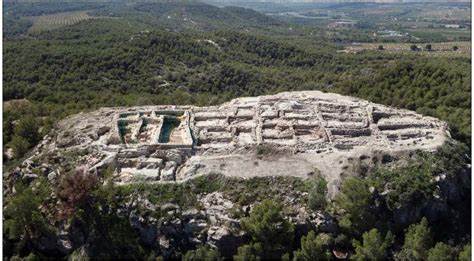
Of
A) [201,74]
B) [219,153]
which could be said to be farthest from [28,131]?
[201,74]

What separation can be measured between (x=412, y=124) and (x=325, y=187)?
12.0m

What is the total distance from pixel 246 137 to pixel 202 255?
11373 millimetres

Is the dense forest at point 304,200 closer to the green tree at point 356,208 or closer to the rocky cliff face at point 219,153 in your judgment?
the green tree at point 356,208

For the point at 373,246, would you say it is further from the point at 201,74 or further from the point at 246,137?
the point at 201,74

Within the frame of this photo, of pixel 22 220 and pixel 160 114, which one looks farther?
pixel 160 114

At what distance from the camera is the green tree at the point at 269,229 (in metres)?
25.6

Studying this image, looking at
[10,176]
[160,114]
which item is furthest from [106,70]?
[10,176]

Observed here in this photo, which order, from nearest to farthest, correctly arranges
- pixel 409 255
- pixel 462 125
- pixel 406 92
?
pixel 409 255 < pixel 462 125 < pixel 406 92

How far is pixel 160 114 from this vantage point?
38375 millimetres

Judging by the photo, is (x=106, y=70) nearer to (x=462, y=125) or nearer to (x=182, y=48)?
(x=182, y=48)

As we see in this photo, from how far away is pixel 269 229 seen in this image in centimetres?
2547

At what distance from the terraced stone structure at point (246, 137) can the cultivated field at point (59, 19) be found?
133m

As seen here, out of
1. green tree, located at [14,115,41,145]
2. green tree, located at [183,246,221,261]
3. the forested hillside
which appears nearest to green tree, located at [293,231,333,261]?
green tree, located at [183,246,221,261]

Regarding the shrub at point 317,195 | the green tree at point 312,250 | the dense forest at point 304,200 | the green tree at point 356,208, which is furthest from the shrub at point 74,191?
the green tree at point 356,208
